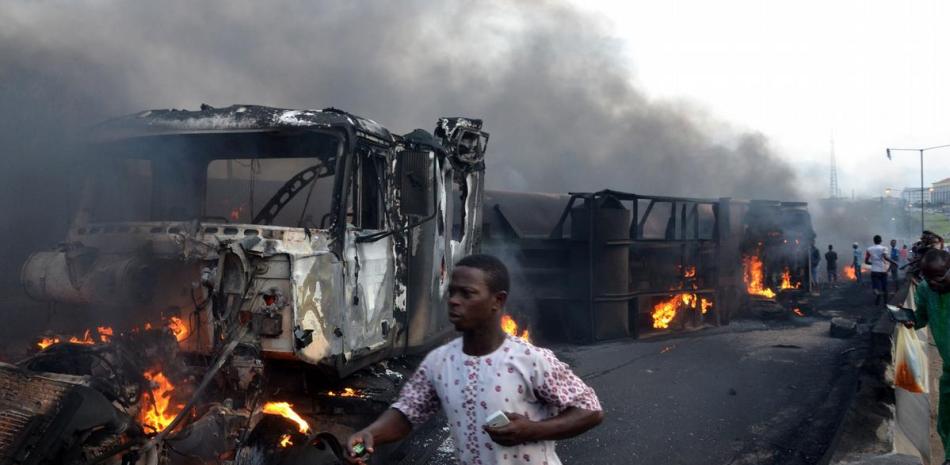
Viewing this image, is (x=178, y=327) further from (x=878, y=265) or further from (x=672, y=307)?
(x=878, y=265)

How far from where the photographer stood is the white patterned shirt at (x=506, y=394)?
6.74ft

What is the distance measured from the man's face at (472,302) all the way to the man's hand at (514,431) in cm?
32

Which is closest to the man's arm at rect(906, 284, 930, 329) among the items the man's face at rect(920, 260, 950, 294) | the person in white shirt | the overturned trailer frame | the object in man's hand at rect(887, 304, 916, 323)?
the object in man's hand at rect(887, 304, 916, 323)

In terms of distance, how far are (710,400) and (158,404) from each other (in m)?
5.59

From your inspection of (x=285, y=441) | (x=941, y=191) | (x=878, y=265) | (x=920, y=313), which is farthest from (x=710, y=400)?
(x=941, y=191)

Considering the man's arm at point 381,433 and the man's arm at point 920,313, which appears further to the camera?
the man's arm at point 920,313

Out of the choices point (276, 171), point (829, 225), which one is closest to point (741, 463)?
point (276, 171)

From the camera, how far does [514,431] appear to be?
1.92 metres

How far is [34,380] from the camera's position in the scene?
3119 millimetres

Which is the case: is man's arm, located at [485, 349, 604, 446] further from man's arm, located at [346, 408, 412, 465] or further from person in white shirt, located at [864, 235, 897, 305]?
person in white shirt, located at [864, 235, 897, 305]

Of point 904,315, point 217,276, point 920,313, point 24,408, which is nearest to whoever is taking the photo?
point 24,408

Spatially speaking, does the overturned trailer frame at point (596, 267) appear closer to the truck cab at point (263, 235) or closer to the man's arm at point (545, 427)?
the truck cab at point (263, 235)

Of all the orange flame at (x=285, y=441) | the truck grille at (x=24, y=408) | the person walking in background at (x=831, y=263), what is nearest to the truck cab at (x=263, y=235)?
the orange flame at (x=285, y=441)

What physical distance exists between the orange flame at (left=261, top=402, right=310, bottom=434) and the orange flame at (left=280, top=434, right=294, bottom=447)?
143mm
